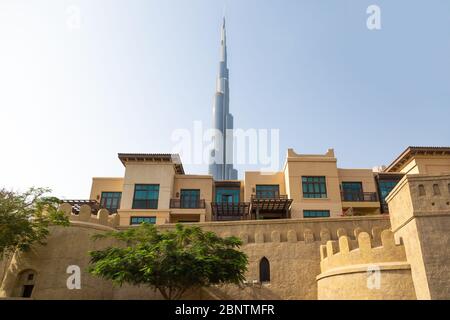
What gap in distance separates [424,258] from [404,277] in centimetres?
132

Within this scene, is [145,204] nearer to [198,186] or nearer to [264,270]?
[198,186]

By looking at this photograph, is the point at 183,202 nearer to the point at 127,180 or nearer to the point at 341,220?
the point at 127,180

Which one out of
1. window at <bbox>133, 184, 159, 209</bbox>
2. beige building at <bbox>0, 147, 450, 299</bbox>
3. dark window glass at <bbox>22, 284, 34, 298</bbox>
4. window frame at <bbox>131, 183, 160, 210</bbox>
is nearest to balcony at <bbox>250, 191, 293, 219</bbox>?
beige building at <bbox>0, 147, 450, 299</bbox>

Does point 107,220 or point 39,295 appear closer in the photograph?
point 39,295

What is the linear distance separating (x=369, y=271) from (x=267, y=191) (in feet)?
69.6

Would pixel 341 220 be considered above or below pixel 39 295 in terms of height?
above

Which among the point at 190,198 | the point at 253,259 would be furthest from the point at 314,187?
the point at 253,259

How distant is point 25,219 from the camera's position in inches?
786

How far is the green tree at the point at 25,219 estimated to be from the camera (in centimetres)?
1919

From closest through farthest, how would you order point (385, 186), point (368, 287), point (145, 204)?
point (368, 287)
point (145, 204)
point (385, 186)

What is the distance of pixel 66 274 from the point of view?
792 inches

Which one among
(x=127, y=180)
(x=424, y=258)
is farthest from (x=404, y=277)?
(x=127, y=180)

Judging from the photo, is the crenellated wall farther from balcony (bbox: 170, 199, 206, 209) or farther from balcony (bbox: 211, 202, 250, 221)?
balcony (bbox: 170, 199, 206, 209)
